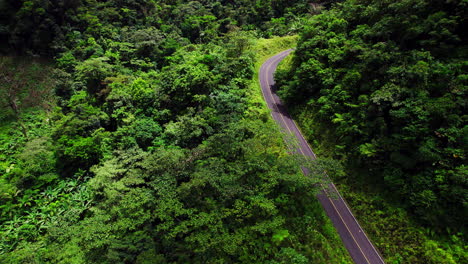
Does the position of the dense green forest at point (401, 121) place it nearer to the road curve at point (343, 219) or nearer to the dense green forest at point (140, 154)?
the road curve at point (343, 219)

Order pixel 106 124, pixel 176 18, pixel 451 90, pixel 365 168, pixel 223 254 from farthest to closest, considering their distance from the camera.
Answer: pixel 176 18 → pixel 106 124 → pixel 365 168 → pixel 451 90 → pixel 223 254

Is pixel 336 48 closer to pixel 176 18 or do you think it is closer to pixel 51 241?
pixel 51 241

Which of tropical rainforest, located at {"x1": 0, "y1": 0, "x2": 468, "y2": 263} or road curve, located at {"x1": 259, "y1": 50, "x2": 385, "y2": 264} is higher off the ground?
tropical rainforest, located at {"x1": 0, "y1": 0, "x2": 468, "y2": 263}

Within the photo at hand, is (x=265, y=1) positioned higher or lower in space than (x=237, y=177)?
higher

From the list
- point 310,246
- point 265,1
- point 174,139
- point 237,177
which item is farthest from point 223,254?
point 265,1

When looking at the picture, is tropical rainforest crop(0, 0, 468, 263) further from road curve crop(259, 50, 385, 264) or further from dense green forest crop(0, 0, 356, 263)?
road curve crop(259, 50, 385, 264)

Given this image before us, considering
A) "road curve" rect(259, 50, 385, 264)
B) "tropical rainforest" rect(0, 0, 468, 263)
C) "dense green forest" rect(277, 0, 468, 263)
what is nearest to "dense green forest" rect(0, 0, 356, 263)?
"tropical rainforest" rect(0, 0, 468, 263)

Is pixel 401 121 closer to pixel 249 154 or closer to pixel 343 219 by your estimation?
pixel 343 219
